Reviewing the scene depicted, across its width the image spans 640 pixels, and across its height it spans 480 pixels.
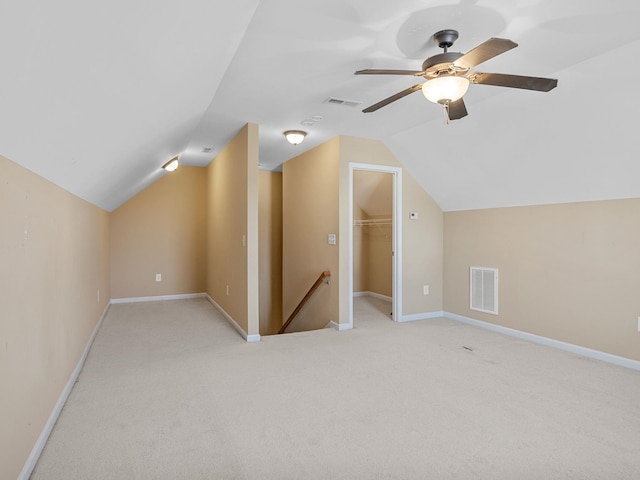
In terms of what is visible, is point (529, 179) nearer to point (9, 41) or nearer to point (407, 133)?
point (407, 133)

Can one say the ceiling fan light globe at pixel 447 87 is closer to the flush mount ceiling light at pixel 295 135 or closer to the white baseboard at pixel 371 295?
the flush mount ceiling light at pixel 295 135

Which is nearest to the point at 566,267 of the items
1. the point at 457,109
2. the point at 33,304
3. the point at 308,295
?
the point at 457,109

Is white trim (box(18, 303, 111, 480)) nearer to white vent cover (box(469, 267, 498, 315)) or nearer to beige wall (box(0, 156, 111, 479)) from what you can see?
beige wall (box(0, 156, 111, 479))

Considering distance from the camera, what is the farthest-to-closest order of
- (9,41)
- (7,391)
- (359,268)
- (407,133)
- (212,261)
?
(359,268)
(212,261)
(407,133)
(7,391)
(9,41)

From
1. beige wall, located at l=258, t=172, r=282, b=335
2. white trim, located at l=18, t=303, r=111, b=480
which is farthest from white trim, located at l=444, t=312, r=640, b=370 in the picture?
white trim, located at l=18, t=303, r=111, b=480

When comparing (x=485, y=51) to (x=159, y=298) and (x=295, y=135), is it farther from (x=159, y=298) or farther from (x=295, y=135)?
(x=159, y=298)

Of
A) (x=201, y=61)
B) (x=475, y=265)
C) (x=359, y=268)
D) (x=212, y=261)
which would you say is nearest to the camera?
(x=201, y=61)

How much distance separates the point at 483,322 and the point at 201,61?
413 cm

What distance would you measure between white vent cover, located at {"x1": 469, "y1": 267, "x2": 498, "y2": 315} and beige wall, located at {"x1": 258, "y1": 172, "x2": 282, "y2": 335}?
3.36m

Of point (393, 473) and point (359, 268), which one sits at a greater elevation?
point (359, 268)

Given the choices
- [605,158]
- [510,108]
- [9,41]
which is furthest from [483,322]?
[9,41]

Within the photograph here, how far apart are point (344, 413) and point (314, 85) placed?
8.02ft

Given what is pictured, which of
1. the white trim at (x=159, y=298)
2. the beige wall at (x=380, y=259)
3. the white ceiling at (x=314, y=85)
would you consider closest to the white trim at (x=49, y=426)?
the white ceiling at (x=314, y=85)

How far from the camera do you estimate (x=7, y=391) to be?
1526 millimetres
